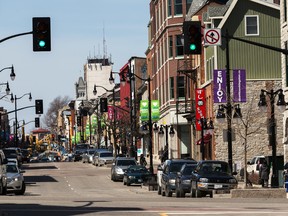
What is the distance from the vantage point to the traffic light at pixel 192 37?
3159cm

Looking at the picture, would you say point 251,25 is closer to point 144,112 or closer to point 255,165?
point 255,165

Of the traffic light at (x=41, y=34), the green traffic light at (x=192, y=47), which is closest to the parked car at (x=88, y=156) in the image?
the traffic light at (x=41, y=34)

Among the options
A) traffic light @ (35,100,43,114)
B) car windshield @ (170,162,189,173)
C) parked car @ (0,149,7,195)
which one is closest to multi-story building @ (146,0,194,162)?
traffic light @ (35,100,43,114)

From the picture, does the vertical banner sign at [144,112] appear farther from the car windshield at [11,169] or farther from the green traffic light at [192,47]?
the green traffic light at [192,47]

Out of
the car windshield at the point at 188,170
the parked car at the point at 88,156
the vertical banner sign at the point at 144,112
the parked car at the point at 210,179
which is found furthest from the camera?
the parked car at the point at 88,156

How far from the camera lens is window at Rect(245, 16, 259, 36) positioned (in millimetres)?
73750

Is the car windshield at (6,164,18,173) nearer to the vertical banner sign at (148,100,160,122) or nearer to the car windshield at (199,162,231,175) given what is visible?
the car windshield at (199,162,231,175)

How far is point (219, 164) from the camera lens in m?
43.9

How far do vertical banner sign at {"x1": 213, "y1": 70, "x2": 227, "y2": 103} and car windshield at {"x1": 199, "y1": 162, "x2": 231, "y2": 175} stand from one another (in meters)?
16.2

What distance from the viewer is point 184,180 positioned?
45.1 m

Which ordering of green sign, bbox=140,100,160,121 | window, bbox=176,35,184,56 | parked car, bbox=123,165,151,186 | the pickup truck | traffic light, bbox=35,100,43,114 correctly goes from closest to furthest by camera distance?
the pickup truck, parked car, bbox=123,165,151,186, traffic light, bbox=35,100,43,114, window, bbox=176,35,184,56, green sign, bbox=140,100,160,121

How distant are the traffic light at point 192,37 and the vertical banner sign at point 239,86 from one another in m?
29.8

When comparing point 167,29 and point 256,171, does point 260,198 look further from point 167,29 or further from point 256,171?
point 167,29

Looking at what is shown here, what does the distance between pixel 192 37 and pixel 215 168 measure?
Result: 42.8 feet
